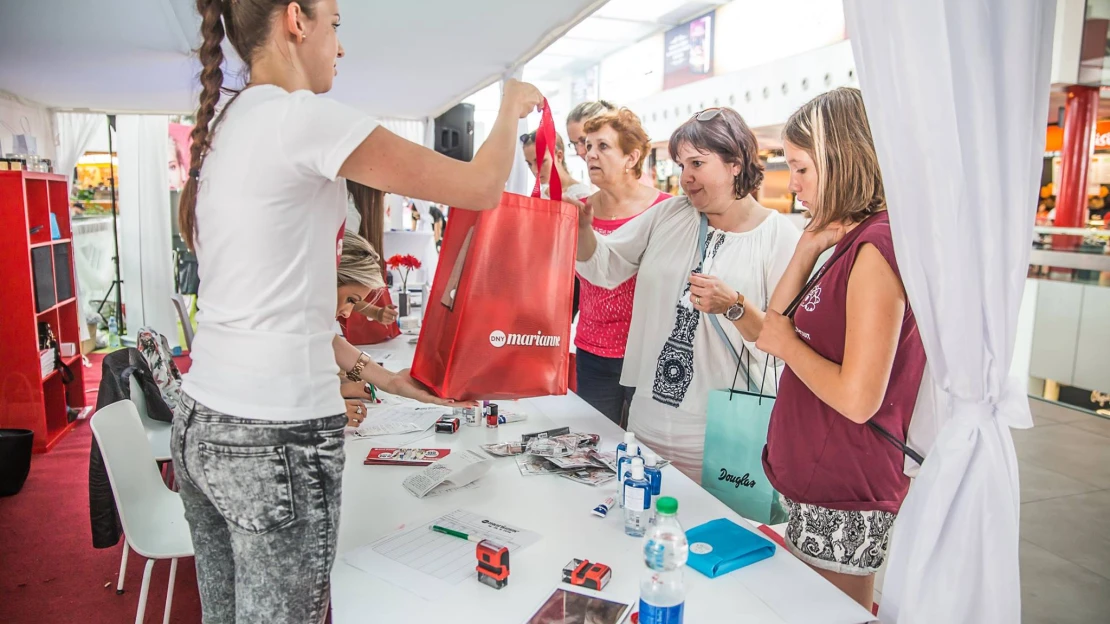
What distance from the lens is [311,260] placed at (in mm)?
1069

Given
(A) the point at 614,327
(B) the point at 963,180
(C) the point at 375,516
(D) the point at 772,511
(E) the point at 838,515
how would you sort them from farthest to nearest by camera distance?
(A) the point at 614,327
(D) the point at 772,511
(C) the point at 375,516
(E) the point at 838,515
(B) the point at 963,180

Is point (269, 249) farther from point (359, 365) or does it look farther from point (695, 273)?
point (695, 273)

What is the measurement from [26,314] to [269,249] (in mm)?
4448

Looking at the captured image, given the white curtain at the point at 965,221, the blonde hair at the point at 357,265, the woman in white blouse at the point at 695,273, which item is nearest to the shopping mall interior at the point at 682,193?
the white curtain at the point at 965,221

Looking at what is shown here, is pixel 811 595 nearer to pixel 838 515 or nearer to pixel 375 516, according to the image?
pixel 838 515

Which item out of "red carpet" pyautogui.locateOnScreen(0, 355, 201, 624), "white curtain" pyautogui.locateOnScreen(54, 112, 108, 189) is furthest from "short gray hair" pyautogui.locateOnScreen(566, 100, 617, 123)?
"white curtain" pyautogui.locateOnScreen(54, 112, 108, 189)

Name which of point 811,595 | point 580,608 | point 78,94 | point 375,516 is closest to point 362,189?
point 375,516

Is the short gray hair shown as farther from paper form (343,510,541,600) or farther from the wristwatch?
paper form (343,510,541,600)

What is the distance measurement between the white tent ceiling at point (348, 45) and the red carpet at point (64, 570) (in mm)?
1998

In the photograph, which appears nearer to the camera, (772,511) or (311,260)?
(311,260)

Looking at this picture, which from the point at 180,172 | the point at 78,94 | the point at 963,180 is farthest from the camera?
the point at 180,172

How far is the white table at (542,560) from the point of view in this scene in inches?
48.5

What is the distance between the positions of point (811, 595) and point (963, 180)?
790 mm

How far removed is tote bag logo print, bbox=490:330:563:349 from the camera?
156 centimetres
